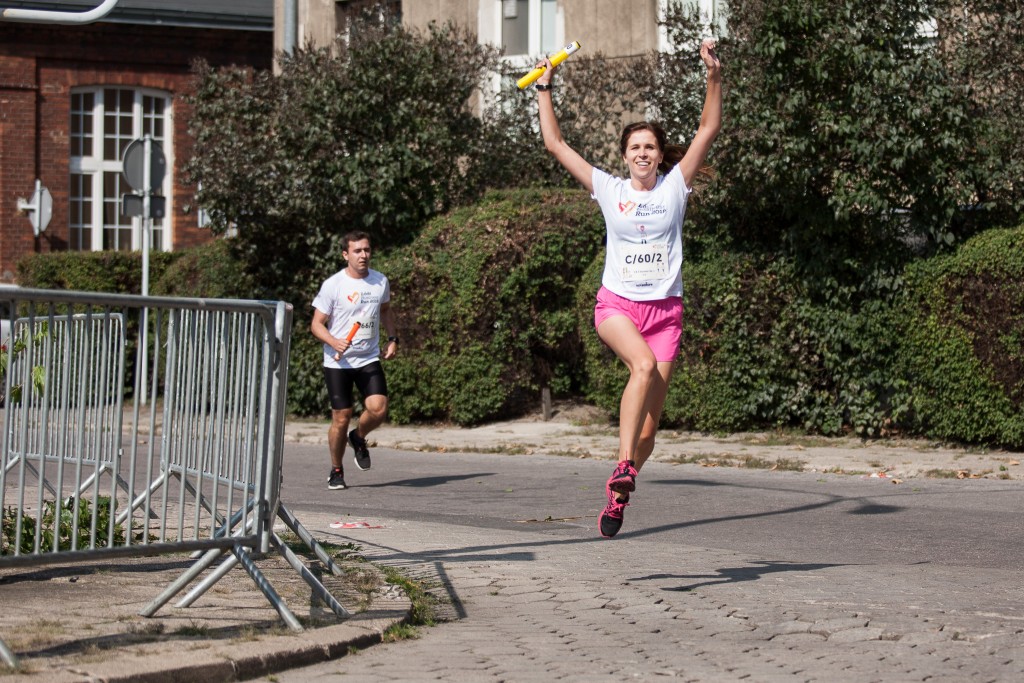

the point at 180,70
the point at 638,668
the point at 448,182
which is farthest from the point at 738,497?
the point at 180,70

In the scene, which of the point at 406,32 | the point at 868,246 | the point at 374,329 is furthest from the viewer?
the point at 406,32

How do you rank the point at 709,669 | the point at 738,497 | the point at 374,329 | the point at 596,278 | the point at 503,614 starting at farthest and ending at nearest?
1. the point at 596,278
2. the point at 374,329
3. the point at 738,497
4. the point at 503,614
5. the point at 709,669

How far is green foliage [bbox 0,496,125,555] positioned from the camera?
564 centimetres

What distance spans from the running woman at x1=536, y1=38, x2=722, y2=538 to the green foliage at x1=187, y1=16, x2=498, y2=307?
10750 millimetres

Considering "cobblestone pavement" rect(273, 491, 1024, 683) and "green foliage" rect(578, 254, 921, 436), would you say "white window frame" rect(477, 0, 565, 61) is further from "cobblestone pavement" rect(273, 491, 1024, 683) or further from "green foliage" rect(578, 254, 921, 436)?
"cobblestone pavement" rect(273, 491, 1024, 683)

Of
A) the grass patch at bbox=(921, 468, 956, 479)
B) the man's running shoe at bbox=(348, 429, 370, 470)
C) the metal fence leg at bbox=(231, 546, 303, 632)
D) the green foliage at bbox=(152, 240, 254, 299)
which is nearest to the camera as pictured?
the metal fence leg at bbox=(231, 546, 303, 632)

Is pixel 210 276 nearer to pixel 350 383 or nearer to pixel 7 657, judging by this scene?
pixel 350 383

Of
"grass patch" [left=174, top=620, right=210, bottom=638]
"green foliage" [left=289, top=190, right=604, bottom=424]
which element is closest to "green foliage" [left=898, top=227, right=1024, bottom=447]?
"green foliage" [left=289, top=190, right=604, bottom=424]

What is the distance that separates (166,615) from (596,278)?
10.6 metres

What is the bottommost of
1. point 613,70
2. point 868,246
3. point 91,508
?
point 91,508

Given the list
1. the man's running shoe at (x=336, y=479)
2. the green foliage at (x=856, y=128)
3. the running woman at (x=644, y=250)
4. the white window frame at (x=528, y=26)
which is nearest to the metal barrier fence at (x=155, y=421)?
the running woman at (x=644, y=250)

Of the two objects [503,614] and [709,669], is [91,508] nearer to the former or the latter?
[503,614]

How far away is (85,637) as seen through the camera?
5.61 metres

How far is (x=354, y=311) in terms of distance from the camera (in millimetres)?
12148
